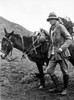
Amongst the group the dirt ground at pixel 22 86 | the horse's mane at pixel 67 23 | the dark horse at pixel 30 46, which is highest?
the horse's mane at pixel 67 23

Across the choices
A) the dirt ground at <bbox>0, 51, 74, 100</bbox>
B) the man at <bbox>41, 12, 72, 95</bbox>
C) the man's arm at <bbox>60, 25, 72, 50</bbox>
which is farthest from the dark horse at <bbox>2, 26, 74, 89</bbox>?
the man's arm at <bbox>60, 25, 72, 50</bbox>

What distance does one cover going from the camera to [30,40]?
879 centimetres

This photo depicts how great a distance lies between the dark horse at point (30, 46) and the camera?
8.55 metres

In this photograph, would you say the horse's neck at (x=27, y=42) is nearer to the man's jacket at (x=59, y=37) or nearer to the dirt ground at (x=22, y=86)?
the dirt ground at (x=22, y=86)

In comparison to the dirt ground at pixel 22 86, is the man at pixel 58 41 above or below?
above

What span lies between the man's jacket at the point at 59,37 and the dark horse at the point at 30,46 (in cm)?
120

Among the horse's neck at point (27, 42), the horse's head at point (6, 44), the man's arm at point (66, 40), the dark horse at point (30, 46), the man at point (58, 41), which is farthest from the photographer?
the horse's neck at point (27, 42)

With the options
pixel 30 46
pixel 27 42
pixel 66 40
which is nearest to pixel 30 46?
pixel 30 46

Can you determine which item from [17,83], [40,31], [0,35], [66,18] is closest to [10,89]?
[17,83]

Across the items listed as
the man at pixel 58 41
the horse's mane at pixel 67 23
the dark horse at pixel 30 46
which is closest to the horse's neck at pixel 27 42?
the dark horse at pixel 30 46

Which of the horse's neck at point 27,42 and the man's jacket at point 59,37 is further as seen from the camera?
the horse's neck at point 27,42

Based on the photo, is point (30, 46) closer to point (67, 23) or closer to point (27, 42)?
point (27, 42)

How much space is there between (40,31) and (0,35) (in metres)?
12.3

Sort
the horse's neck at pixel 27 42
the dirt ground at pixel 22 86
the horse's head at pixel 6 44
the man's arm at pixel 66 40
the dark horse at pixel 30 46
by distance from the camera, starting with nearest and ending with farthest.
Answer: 1. the man's arm at pixel 66 40
2. the dirt ground at pixel 22 86
3. the dark horse at pixel 30 46
4. the horse's head at pixel 6 44
5. the horse's neck at pixel 27 42
